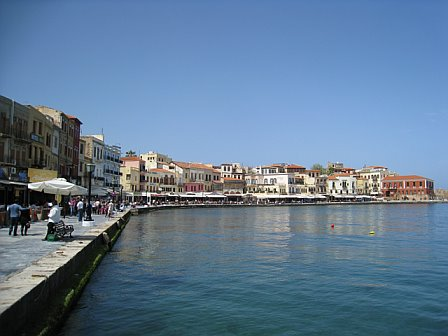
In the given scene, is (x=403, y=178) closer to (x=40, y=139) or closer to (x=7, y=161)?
(x=40, y=139)

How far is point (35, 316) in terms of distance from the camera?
8969mm

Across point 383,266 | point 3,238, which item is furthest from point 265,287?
point 3,238

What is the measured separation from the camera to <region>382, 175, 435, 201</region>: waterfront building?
163250 millimetres

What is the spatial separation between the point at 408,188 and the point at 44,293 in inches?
6784

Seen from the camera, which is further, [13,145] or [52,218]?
[13,145]

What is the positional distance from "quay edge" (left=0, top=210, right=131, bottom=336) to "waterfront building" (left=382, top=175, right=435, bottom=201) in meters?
166

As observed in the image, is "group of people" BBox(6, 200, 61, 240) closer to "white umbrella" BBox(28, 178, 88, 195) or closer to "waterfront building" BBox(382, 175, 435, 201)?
"white umbrella" BBox(28, 178, 88, 195)

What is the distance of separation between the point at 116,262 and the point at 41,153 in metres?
30.3

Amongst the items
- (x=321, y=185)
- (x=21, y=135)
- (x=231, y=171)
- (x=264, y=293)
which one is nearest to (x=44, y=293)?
(x=264, y=293)

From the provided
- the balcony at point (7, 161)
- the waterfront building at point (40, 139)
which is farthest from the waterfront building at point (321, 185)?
the balcony at point (7, 161)

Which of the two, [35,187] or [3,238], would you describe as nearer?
[3,238]

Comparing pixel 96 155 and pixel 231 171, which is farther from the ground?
pixel 231 171

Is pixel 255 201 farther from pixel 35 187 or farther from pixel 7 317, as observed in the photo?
pixel 7 317

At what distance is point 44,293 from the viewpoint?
972 cm
